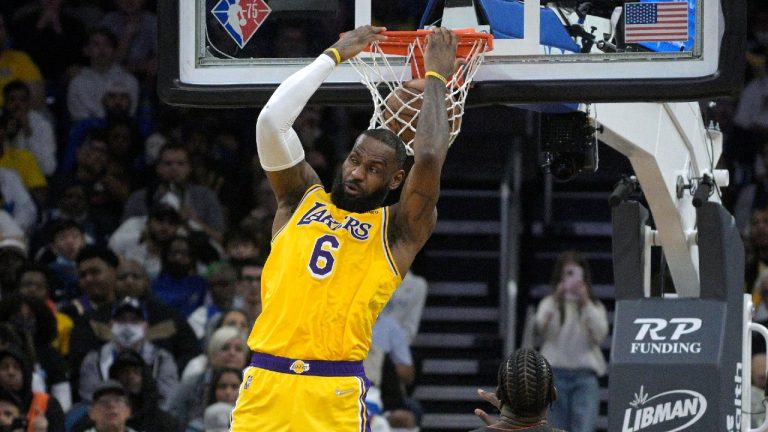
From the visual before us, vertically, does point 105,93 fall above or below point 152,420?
above

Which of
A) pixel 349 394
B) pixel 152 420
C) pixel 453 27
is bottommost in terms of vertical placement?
pixel 152 420

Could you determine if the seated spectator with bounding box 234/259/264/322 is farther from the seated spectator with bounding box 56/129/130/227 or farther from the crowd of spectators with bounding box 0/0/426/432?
the seated spectator with bounding box 56/129/130/227

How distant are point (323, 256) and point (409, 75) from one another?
2.93 ft

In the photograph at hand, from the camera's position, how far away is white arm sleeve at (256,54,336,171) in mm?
5547

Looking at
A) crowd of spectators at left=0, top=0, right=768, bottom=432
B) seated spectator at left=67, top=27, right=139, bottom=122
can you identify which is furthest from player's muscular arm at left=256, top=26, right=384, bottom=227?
seated spectator at left=67, top=27, right=139, bottom=122

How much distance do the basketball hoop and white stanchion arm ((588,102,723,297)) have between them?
0.80 meters

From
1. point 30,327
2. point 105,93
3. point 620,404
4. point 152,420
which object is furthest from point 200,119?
point 620,404

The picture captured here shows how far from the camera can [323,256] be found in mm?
5621

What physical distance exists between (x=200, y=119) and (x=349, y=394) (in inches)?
337

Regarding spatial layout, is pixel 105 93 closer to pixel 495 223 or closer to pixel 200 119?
pixel 200 119

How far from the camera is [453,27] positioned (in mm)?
6340

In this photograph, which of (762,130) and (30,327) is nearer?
(30,327)

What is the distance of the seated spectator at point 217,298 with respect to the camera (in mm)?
11188

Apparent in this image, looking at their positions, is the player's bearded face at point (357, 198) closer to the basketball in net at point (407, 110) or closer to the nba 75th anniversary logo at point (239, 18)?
the basketball in net at point (407, 110)
